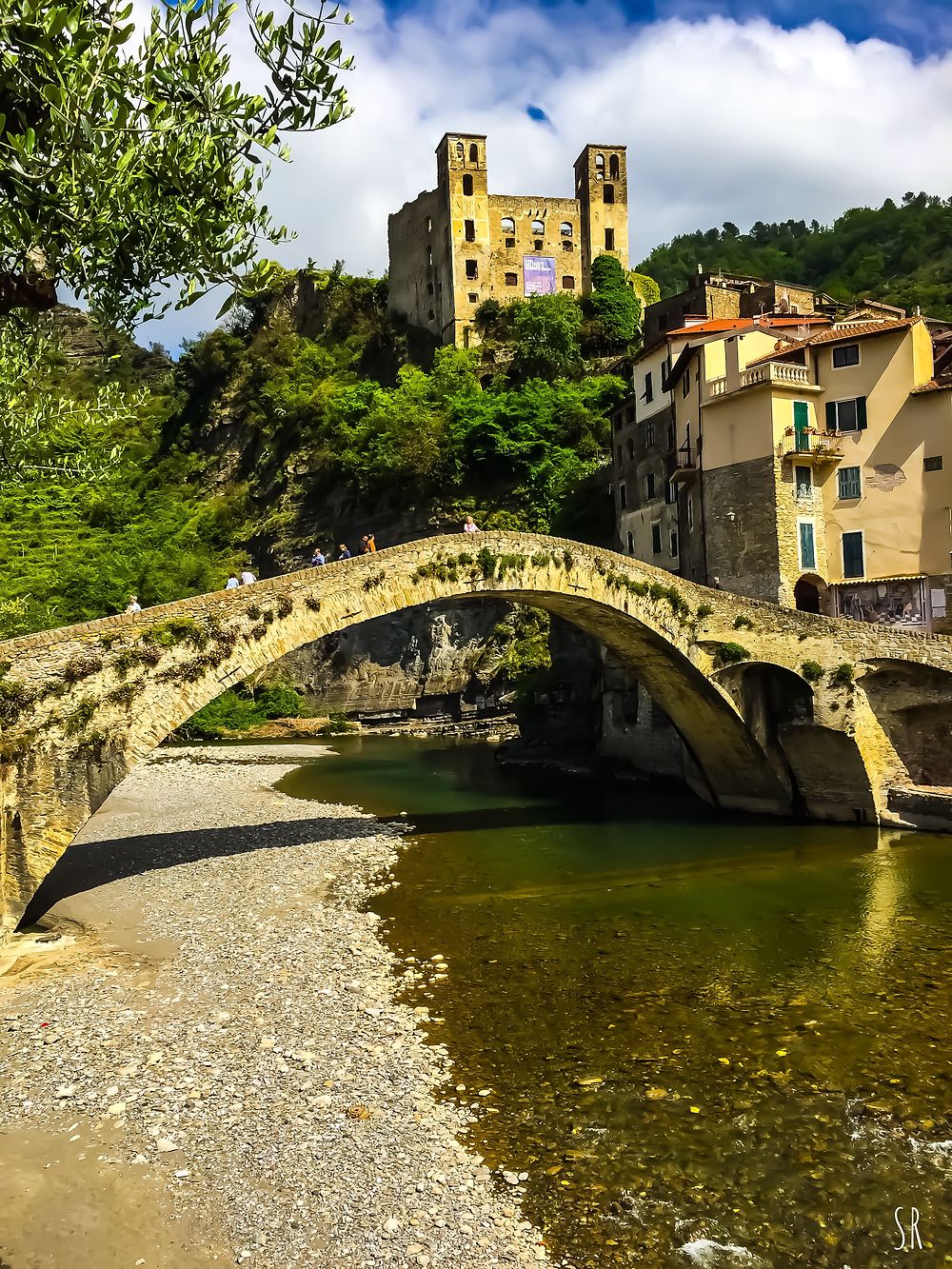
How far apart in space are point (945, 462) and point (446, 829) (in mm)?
17156

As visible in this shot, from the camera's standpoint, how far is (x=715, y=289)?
1818 inches

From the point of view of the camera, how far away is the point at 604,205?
65.6 meters

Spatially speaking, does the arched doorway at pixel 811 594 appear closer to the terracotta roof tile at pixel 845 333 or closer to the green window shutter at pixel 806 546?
the green window shutter at pixel 806 546

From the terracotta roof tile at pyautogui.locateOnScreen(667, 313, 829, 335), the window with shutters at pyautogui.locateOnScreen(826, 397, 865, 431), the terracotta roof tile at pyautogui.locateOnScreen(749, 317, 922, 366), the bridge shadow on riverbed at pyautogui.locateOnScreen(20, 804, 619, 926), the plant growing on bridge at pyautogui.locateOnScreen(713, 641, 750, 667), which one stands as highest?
the terracotta roof tile at pyautogui.locateOnScreen(667, 313, 829, 335)

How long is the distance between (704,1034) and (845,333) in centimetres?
2327

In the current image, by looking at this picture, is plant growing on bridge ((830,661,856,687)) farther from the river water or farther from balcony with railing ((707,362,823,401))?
balcony with railing ((707,362,823,401))

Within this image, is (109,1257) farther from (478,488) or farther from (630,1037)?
(478,488)

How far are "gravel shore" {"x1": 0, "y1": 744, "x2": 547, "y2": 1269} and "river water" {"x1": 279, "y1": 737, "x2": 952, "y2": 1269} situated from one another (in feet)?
1.97

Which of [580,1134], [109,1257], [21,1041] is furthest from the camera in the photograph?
[21,1041]

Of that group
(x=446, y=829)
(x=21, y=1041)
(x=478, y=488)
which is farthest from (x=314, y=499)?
(x=21, y=1041)

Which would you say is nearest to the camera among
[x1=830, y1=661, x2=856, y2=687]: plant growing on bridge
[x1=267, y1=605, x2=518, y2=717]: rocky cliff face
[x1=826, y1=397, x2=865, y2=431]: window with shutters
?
[x1=830, y1=661, x2=856, y2=687]: plant growing on bridge

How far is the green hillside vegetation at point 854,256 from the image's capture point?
66438 mm

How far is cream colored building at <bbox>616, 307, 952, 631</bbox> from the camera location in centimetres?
2558

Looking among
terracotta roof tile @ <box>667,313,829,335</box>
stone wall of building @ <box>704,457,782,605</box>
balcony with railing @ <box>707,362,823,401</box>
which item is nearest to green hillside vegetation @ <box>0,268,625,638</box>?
terracotta roof tile @ <box>667,313,829,335</box>
